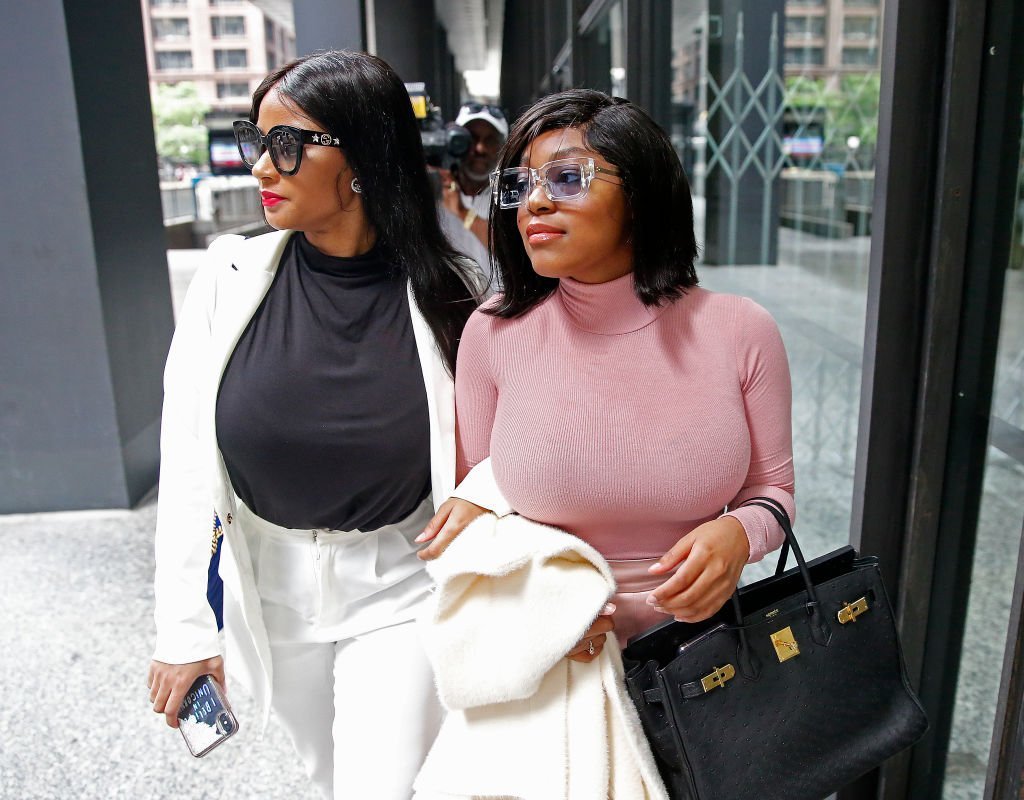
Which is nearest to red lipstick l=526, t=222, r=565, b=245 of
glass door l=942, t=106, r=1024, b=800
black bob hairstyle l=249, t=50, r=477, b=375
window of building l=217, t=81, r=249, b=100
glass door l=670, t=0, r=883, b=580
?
black bob hairstyle l=249, t=50, r=477, b=375

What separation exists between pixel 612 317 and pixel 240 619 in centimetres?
96

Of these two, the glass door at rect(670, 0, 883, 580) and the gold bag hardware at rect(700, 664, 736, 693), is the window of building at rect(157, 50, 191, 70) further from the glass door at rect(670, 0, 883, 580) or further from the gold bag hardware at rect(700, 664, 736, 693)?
the gold bag hardware at rect(700, 664, 736, 693)

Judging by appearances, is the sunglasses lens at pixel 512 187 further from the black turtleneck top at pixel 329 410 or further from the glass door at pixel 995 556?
the glass door at pixel 995 556

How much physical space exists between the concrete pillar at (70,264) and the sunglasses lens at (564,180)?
403 centimetres

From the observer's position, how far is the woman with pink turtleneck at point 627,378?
124 centimetres

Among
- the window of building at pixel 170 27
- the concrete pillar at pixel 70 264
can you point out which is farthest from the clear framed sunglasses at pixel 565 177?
the window of building at pixel 170 27

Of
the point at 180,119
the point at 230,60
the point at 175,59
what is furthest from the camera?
the point at 230,60

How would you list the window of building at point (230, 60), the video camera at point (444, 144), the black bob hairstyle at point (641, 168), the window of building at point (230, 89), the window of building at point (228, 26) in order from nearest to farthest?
the black bob hairstyle at point (641, 168) → the video camera at point (444, 144) → the window of building at point (228, 26) → the window of building at point (230, 89) → the window of building at point (230, 60)

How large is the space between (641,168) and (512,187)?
0.61ft

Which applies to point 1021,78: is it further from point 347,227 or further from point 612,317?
point 347,227

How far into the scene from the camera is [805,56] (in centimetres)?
249

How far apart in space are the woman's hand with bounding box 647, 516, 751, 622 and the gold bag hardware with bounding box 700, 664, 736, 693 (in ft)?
0.22

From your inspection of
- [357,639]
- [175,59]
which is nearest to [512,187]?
[357,639]

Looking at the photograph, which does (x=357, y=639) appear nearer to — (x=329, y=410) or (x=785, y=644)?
(x=329, y=410)
